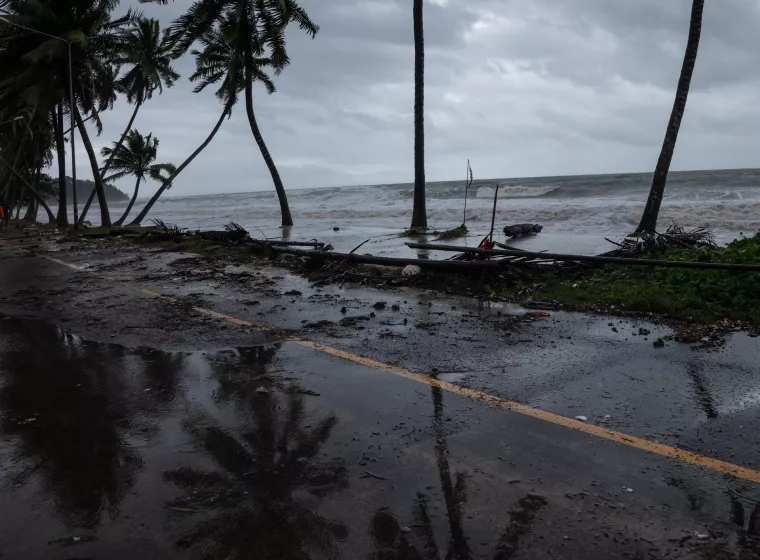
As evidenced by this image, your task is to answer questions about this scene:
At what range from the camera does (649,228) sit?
1327 centimetres

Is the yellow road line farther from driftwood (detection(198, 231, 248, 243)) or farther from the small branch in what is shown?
driftwood (detection(198, 231, 248, 243))

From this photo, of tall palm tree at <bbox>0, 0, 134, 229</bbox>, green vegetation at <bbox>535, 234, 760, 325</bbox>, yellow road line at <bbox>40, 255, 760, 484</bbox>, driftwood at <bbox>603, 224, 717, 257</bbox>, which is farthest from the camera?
tall palm tree at <bbox>0, 0, 134, 229</bbox>

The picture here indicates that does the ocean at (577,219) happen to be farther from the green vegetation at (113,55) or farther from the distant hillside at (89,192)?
the distant hillside at (89,192)

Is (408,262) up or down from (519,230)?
down

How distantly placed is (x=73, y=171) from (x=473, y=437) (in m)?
28.6

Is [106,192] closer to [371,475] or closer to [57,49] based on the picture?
[57,49]

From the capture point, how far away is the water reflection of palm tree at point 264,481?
98.7 inches

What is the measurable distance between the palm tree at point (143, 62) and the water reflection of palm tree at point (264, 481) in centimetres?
2485

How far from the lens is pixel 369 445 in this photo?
340 centimetres

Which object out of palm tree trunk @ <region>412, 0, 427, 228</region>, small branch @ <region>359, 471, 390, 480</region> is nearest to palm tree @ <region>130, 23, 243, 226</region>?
palm tree trunk @ <region>412, 0, 427, 228</region>

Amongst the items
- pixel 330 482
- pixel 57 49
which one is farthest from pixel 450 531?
pixel 57 49

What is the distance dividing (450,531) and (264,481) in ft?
3.37

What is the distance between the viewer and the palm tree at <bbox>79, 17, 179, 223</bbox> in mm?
25734

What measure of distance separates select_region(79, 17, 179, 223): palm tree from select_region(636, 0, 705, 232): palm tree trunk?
20.6 m
